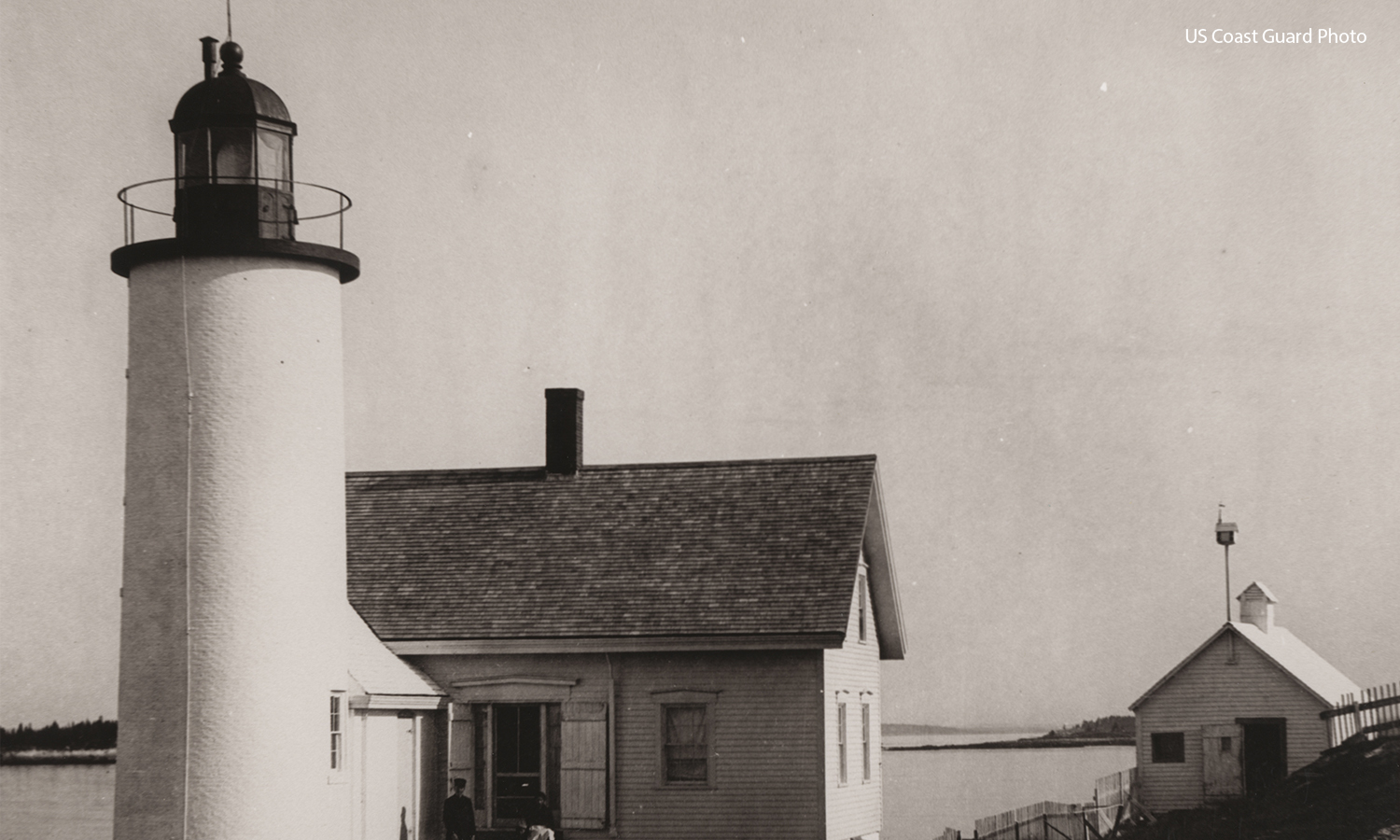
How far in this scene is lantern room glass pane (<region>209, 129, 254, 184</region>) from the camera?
16344 mm

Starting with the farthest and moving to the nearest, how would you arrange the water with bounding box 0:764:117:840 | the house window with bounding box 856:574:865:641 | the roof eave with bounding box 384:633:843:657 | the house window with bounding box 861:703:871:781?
the house window with bounding box 861:703:871:781
the house window with bounding box 856:574:865:641
the water with bounding box 0:764:117:840
the roof eave with bounding box 384:633:843:657

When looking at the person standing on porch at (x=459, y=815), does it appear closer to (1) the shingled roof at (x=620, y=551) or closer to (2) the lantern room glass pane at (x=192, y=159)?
(1) the shingled roof at (x=620, y=551)

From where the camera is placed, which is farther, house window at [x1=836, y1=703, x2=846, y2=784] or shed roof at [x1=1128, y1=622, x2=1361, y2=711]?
shed roof at [x1=1128, y1=622, x2=1361, y2=711]

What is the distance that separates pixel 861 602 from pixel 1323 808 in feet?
22.2

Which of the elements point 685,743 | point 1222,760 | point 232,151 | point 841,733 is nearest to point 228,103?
point 232,151

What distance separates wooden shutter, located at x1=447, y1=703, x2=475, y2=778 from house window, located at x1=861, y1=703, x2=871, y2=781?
5.82m

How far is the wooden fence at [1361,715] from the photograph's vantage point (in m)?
28.6

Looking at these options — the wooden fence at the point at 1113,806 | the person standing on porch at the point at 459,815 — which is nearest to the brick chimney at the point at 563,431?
the person standing on porch at the point at 459,815

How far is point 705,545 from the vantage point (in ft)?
76.8

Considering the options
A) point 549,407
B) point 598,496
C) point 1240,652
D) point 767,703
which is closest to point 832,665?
point 767,703

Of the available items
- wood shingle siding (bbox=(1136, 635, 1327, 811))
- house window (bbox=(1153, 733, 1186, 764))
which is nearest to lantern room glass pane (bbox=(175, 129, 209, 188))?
wood shingle siding (bbox=(1136, 635, 1327, 811))

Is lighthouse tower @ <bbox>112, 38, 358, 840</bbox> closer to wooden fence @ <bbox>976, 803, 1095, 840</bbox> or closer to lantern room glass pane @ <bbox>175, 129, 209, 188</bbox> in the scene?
lantern room glass pane @ <bbox>175, 129, 209, 188</bbox>

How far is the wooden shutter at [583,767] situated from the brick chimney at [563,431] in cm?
417

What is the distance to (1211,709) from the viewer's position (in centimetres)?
3145
